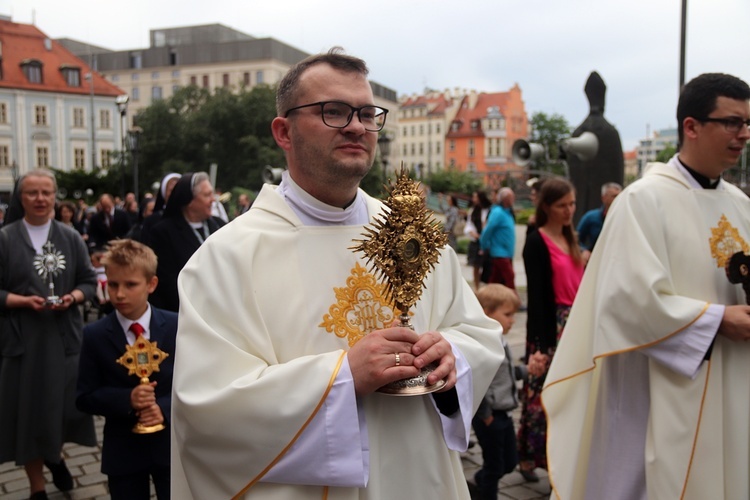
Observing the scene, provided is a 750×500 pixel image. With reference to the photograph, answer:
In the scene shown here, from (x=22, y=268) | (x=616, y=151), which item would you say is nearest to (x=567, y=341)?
(x=22, y=268)

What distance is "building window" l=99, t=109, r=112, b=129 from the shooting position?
6191 centimetres

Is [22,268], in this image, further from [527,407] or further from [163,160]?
[163,160]

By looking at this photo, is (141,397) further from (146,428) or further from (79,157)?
(79,157)

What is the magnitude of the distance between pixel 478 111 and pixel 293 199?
94.5 meters

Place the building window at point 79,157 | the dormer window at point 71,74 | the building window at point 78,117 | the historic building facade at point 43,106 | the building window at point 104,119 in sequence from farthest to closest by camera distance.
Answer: the building window at point 104,119, the building window at point 79,157, the building window at point 78,117, the dormer window at point 71,74, the historic building facade at point 43,106

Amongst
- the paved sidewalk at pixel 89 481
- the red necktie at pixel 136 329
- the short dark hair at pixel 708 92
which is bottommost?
the paved sidewalk at pixel 89 481

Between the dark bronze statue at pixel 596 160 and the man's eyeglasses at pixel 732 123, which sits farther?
the dark bronze statue at pixel 596 160

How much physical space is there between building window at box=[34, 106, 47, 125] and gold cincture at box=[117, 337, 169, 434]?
204 feet

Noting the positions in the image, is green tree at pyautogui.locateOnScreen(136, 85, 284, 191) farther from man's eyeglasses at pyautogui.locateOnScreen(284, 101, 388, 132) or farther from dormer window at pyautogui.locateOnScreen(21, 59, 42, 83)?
man's eyeglasses at pyautogui.locateOnScreen(284, 101, 388, 132)

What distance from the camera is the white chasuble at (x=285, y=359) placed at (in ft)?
7.00

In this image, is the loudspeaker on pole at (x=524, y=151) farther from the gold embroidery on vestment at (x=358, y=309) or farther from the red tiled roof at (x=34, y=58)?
the red tiled roof at (x=34, y=58)

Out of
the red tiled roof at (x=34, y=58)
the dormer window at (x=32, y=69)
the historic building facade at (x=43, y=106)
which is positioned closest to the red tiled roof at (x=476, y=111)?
the historic building facade at (x=43, y=106)

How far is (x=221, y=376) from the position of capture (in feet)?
7.13

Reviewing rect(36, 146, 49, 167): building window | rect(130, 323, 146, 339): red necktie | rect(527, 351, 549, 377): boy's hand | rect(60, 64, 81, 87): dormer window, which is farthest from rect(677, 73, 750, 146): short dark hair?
rect(60, 64, 81, 87): dormer window
